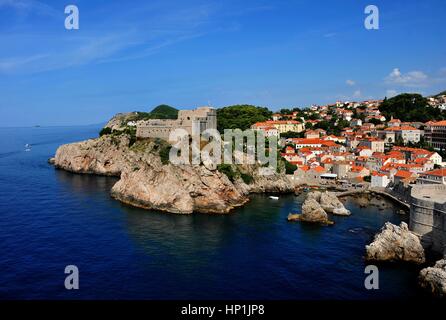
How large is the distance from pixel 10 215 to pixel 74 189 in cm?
1224

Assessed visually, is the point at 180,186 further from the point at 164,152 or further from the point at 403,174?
the point at 403,174

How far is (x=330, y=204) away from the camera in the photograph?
36906mm

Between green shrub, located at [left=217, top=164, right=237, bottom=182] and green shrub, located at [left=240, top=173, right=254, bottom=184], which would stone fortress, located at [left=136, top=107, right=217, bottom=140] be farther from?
green shrub, located at [left=240, top=173, right=254, bottom=184]

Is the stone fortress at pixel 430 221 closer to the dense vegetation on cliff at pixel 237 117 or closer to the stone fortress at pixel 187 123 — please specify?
the stone fortress at pixel 187 123

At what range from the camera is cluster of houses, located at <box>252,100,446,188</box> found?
4753 centimetres

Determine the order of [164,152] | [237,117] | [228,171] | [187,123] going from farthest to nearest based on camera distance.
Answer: [237,117] → [187,123] → [228,171] → [164,152]

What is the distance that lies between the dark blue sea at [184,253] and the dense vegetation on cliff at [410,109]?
51815 millimetres

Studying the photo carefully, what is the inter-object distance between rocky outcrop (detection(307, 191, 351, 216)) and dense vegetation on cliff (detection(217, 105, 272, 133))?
95.7ft

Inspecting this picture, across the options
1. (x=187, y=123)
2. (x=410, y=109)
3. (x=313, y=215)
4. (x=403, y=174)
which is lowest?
(x=313, y=215)

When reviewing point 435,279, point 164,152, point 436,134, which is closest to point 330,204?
point 435,279

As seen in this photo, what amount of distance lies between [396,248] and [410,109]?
69846 millimetres

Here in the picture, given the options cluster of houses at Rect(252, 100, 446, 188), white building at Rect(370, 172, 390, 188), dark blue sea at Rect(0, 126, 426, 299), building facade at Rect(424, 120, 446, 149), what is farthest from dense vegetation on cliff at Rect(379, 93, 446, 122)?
dark blue sea at Rect(0, 126, 426, 299)
